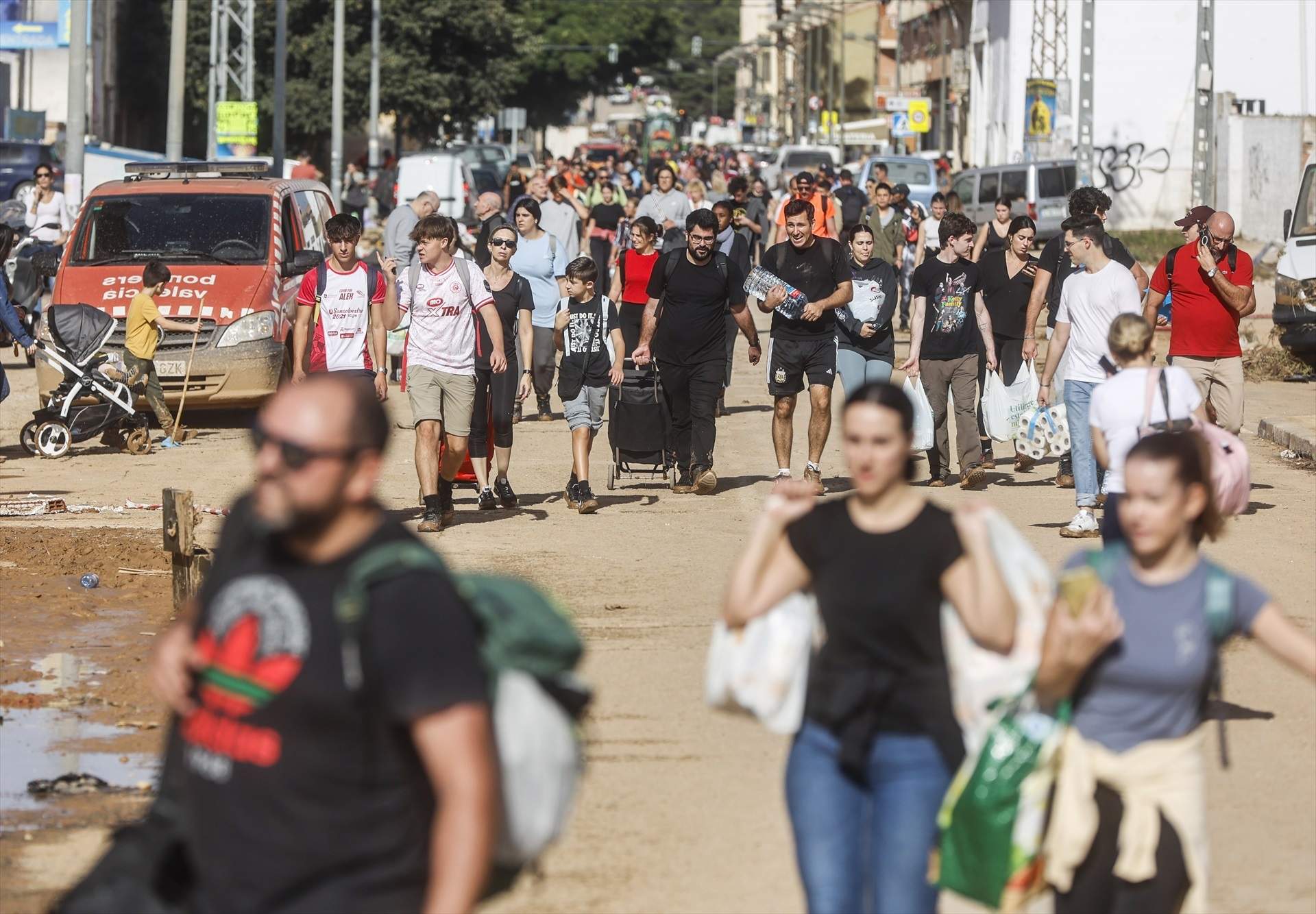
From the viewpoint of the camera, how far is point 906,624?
4.25 meters

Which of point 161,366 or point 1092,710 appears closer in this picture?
point 1092,710

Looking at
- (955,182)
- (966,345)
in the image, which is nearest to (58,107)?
(955,182)

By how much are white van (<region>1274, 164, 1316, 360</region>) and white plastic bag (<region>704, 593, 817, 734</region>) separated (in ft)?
57.3

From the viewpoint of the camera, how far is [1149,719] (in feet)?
14.1

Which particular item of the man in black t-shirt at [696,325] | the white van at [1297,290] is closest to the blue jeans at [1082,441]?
the man in black t-shirt at [696,325]

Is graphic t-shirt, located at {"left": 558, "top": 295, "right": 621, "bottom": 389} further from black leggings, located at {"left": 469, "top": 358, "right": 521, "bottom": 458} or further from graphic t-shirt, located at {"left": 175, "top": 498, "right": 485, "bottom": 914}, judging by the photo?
graphic t-shirt, located at {"left": 175, "top": 498, "right": 485, "bottom": 914}

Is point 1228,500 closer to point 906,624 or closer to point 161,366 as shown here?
point 906,624

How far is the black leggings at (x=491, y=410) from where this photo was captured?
12211 mm

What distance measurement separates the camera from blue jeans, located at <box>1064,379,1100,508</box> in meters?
11.2

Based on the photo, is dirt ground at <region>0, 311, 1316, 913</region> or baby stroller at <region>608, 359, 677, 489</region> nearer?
dirt ground at <region>0, 311, 1316, 913</region>

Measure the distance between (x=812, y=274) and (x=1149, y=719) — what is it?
29.3 feet

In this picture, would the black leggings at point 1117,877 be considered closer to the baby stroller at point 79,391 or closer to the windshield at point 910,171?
the baby stroller at point 79,391

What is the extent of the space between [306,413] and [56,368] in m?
13.1

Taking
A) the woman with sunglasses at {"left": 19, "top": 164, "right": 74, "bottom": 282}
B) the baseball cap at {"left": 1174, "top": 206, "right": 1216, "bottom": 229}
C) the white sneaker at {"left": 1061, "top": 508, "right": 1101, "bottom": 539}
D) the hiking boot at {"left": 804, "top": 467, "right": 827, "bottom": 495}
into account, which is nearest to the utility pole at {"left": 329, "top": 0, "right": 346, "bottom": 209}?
Result: the woman with sunglasses at {"left": 19, "top": 164, "right": 74, "bottom": 282}
